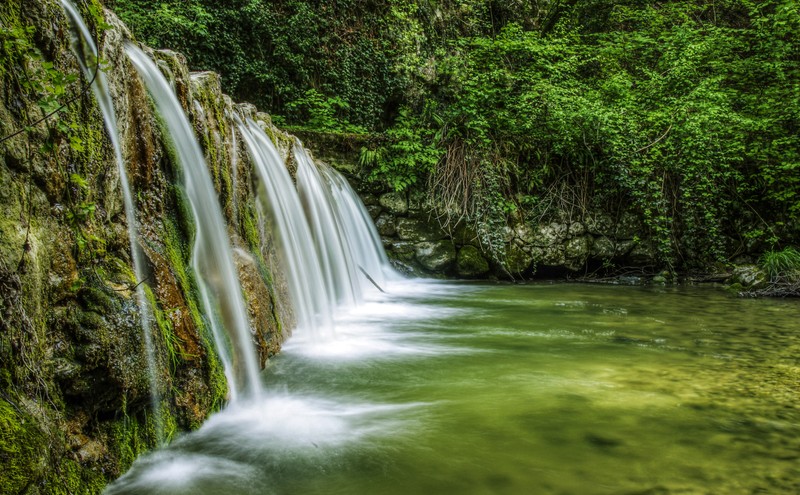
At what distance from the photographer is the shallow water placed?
2.05 m

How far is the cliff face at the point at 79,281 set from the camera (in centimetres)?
161

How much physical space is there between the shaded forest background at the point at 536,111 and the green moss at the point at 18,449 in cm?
769

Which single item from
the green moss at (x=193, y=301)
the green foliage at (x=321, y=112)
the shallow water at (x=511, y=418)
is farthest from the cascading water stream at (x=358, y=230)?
the green moss at (x=193, y=301)

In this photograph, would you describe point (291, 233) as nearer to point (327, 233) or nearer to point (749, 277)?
point (327, 233)

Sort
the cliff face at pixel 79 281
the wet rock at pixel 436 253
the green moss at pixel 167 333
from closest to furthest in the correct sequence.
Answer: the cliff face at pixel 79 281 → the green moss at pixel 167 333 → the wet rock at pixel 436 253

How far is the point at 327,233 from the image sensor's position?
6543 millimetres

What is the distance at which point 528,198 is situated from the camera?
9570mm

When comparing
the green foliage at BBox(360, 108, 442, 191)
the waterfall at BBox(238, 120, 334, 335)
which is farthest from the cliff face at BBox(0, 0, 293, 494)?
the green foliage at BBox(360, 108, 442, 191)

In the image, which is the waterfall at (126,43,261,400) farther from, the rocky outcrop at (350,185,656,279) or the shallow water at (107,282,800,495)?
the rocky outcrop at (350,185,656,279)

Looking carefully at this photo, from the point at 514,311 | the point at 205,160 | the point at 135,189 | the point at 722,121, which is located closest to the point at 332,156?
the point at 514,311

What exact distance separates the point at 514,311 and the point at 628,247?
15.1 ft

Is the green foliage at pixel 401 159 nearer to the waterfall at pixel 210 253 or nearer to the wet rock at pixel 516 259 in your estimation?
the wet rock at pixel 516 259

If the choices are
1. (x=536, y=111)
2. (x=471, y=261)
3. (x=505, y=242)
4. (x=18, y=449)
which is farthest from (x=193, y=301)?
(x=536, y=111)

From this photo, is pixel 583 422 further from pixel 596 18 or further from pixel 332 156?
pixel 596 18
